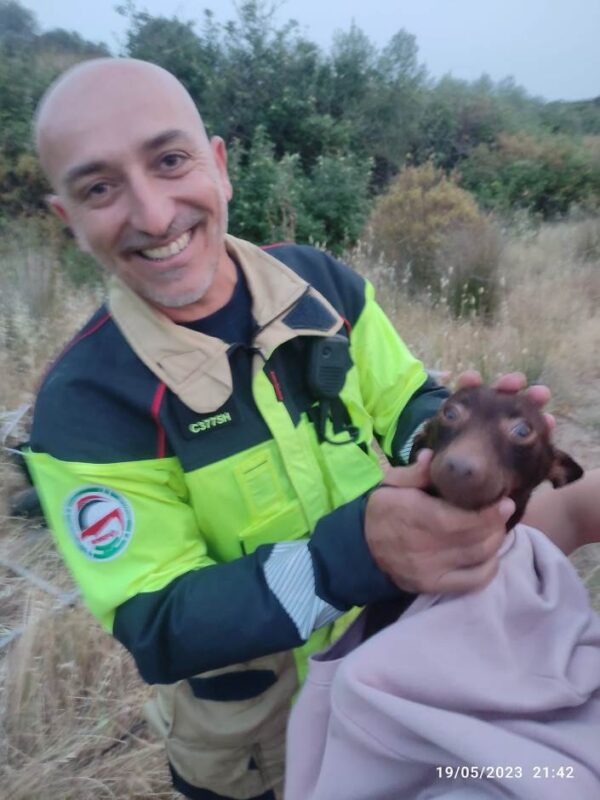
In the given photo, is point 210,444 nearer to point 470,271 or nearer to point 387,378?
point 387,378

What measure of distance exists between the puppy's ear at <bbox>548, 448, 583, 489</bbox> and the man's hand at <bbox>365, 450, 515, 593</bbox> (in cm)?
27

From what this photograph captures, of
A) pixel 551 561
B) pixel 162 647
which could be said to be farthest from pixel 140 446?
pixel 551 561

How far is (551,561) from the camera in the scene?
129 cm

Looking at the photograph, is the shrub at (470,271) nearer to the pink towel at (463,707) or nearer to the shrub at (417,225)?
the shrub at (417,225)

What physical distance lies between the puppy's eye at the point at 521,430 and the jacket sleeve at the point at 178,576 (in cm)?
31

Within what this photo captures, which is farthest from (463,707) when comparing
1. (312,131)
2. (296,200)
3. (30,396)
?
(312,131)

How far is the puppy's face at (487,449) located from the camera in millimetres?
1063

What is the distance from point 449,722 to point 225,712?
0.68 meters

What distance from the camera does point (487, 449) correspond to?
1.12 metres

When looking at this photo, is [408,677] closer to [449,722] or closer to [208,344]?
[449,722]

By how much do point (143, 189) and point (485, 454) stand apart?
2.99ft

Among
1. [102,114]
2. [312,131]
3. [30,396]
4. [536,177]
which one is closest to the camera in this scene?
[102,114]

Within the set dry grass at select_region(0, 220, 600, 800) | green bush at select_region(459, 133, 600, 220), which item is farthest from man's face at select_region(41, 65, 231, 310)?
green bush at select_region(459, 133, 600, 220)

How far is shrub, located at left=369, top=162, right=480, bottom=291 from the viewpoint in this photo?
641 centimetres
